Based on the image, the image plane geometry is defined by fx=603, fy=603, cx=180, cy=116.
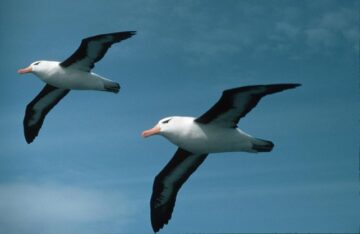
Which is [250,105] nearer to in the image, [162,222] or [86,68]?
[162,222]

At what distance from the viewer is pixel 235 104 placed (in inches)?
597

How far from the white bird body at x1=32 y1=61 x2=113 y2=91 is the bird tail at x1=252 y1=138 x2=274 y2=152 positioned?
675 centimetres

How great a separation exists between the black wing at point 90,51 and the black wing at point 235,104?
16.7ft

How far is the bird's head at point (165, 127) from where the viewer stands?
52.2 feet

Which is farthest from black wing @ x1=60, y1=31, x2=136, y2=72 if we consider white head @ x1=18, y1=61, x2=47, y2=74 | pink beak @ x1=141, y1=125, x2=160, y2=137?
pink beak @ x1=141, y1=125, x2=160, y2=137

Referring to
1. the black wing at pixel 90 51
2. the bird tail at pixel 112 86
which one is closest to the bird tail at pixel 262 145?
the black wing at pixel 90 51

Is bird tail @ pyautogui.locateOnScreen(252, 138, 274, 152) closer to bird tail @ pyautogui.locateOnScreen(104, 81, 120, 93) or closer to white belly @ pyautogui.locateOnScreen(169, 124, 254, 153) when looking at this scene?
white belly @ pyautogui.locateOnScreen(169, 124, 254, 153)

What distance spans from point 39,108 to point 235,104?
35.0 feet

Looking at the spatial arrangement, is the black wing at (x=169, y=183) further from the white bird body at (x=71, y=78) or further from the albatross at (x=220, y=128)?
the white bird body at (x=71, y=78)

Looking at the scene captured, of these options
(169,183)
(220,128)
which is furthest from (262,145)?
(169,183)

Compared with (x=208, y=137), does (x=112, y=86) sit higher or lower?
lower

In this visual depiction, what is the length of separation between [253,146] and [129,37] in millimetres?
5558

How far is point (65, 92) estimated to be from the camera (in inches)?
914

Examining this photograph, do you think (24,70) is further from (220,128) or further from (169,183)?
(220,128)
